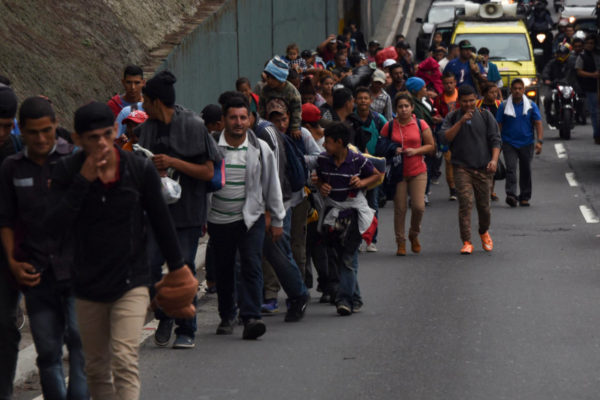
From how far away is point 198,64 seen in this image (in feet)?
63.4

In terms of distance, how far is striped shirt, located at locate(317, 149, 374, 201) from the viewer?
10438 millimetres

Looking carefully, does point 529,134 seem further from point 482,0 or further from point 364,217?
point 482,0

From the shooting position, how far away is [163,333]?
9.30 meters

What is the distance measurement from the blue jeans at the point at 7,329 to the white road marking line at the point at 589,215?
421 inches

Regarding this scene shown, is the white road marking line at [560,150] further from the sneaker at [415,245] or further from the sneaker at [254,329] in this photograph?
the sneaker at [254,329]

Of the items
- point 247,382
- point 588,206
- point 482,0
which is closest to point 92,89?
point 588,206

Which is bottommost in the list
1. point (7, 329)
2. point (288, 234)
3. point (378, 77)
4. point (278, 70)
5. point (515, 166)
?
point (515, 166)

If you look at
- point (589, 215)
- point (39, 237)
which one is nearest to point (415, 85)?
point (589, 215)

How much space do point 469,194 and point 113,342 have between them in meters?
8.37

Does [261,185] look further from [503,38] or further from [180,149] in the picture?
[503,38]

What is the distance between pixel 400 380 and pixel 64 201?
302cm

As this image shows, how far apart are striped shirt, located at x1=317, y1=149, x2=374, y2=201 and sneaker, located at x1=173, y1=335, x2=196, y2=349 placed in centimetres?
198

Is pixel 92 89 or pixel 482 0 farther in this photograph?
pixel 482 0

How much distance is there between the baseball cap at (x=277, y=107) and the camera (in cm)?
1038
